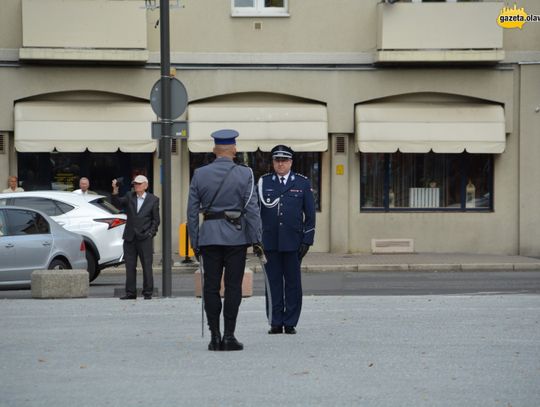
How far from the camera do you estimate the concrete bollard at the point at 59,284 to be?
16578mm

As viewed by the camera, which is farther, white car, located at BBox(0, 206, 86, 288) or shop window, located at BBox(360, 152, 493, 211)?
shop window, located at BBox(360, 152, 493, 211)

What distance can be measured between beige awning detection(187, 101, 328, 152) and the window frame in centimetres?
201

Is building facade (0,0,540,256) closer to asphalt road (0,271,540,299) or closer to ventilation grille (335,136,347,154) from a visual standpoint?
ventilation grille (335,136,347,154)

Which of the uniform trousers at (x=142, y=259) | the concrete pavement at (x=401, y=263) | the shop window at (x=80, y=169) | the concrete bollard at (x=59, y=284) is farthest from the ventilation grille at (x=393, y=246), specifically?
the concrete bollard at (x=59, y=284)

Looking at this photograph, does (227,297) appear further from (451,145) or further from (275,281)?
(451,145)

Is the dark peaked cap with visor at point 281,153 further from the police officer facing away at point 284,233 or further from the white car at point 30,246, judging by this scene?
the white car at point 30,246

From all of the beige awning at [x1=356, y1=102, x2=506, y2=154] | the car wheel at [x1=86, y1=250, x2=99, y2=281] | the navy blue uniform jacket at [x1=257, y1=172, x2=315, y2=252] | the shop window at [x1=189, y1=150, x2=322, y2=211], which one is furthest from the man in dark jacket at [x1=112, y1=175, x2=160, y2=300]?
the beige awning at [x1=356, y1=102, x2=506, y2=154]

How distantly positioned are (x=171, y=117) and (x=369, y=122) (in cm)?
1132

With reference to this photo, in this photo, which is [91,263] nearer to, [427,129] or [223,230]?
[427,129]

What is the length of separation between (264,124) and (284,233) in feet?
52.2

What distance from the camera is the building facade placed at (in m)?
27.0

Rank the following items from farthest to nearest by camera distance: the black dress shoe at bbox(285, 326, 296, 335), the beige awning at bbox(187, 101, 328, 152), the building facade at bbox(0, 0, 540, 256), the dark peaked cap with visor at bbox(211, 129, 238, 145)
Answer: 1. the beige awning at bbox(187, 101, 328, 152)
2. the building facade at bbox(0, 0, 540, 256)
3. the black dress shoe at bbox(285, 326, 296, 335)
4. the dark peaked cap with visor at bbox(211, 129, 238, 145)

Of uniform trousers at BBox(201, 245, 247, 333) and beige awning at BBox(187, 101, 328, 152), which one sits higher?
beige awning at BBox(187, 101, 328, 152)

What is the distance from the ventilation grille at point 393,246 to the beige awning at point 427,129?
6.66 feet
